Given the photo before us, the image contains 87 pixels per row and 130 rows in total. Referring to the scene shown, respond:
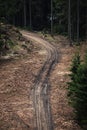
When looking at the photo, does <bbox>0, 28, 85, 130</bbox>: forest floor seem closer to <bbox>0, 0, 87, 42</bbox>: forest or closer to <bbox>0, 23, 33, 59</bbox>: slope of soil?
<bbox>0, 23, 33, 59</bbox>: slope of soil

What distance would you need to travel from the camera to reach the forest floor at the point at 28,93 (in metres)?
22.5

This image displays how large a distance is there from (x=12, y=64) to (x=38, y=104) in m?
11.7

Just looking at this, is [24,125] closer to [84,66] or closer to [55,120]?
[55,120]

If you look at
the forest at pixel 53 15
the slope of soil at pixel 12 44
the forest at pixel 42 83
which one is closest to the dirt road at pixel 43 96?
the forest at pixel 42 83

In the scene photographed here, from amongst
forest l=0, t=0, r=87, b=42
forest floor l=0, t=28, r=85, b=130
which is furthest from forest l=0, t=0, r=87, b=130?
forest l=0, t=0, r=87, b=42

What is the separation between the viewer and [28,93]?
90.2 feet

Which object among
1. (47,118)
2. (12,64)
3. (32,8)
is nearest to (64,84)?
(47,118)

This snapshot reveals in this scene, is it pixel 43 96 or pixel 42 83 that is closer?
pixel 43 96

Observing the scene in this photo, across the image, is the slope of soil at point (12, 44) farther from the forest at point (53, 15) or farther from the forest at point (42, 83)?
the forest at point (53, 15)

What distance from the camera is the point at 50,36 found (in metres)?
57.8

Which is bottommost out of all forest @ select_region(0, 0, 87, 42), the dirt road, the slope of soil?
the dirt road

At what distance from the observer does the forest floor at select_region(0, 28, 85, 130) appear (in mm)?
22516

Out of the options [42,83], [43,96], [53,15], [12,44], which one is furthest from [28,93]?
[53,15]

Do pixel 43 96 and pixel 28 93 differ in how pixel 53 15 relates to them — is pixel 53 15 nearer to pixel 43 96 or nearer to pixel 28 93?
pixel 28 93
